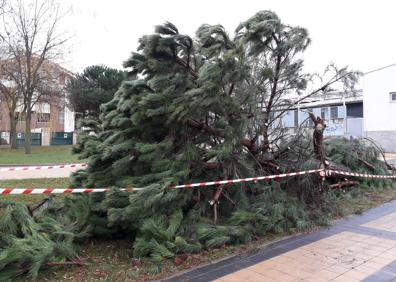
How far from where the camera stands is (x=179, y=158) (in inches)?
204

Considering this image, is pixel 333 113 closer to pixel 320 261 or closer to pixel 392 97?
pixel 392 97

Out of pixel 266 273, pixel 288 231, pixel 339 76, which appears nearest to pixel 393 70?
pixel 339 76

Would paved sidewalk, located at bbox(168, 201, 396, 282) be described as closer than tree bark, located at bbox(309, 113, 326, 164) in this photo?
Yes

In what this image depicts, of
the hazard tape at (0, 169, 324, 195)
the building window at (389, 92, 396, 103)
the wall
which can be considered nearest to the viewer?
the hazard tape at (0, 169, 324, 195)

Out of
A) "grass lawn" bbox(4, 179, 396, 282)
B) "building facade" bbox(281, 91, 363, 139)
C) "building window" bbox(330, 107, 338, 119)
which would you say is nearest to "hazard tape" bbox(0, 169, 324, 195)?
"grass lawn" bbox(4, 179, 396, 282)

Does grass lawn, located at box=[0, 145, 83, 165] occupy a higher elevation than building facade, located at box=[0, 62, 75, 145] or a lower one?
lower

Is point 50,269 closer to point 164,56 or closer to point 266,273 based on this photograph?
point 266,273

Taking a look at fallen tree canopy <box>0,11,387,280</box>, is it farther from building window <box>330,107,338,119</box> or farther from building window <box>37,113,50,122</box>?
building window <box>37,113,50,122</box>

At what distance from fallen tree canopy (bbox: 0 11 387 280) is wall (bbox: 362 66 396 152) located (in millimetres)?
24231

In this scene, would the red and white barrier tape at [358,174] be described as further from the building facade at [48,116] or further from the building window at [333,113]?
the building facade at [48,116]

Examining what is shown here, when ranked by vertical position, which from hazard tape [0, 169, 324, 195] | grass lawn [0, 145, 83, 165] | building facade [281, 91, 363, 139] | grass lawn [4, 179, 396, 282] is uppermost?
building facade [281, 91, 363, 139]

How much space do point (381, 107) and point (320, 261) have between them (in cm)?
2666

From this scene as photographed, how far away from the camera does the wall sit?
27.5 metres

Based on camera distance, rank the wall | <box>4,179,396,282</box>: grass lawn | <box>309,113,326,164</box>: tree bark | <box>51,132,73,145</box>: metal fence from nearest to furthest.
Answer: <box>4,179,396,282</box>: grass lawn, <box>309,113,326,164</box>: tree bark, the wall, <box>51,132,73,145</box>: metal fence
